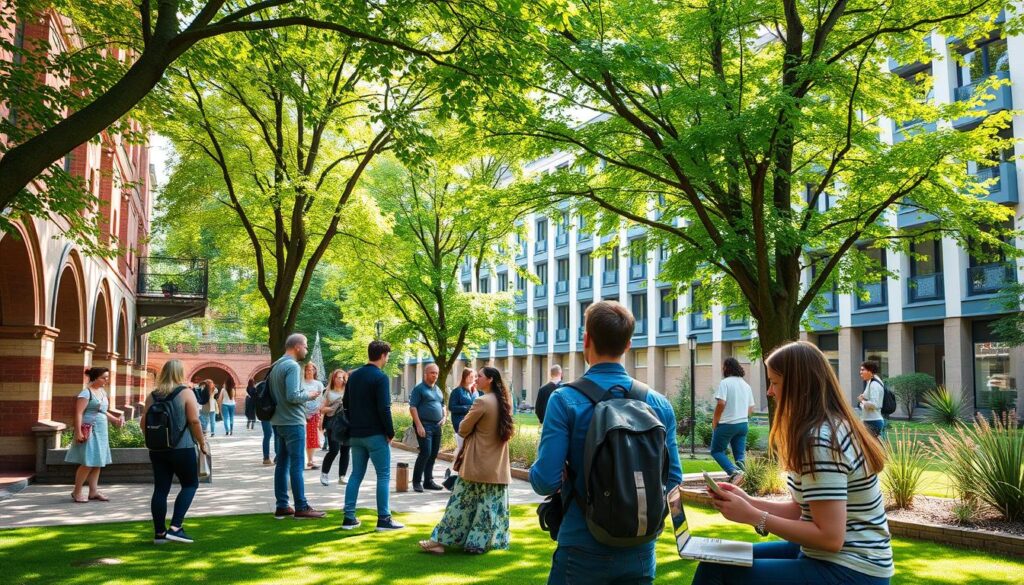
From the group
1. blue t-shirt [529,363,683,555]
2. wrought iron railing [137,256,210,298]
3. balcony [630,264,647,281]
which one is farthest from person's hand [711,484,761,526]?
balcony [630,264,647,281]

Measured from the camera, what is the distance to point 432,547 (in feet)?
25.2

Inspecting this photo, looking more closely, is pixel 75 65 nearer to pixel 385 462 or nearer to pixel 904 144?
pixel 385 462

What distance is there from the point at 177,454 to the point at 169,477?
34 centimetres

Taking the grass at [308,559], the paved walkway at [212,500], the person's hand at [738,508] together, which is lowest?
the paved walkway at [212,500]

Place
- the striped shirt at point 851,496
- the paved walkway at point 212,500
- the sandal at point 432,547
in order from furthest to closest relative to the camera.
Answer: the paved walkway at point 212,500 < the sandal at point 432,547 < the striped shirt at point 851,496

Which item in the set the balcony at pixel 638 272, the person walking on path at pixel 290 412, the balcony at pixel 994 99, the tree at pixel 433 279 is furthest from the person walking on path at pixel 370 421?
the balcony at pixel 638 272

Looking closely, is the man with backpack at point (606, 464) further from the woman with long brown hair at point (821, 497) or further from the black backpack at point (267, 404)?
the black backpack at point (267, 404)

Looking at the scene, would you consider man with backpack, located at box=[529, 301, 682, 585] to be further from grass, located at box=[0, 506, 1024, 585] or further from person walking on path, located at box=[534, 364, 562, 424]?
person walking on path, located at box=[534, 364, 562, 424]

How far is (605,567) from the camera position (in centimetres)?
333

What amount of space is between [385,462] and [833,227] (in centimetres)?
957

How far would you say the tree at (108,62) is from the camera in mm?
6430

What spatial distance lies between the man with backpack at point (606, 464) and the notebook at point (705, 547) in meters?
0.08

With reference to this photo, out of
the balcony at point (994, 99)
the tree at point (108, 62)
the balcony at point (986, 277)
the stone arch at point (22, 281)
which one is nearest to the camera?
the tree at point (108, 62)

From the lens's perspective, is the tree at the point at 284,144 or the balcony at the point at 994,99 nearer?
the tree at the point at 284,144
